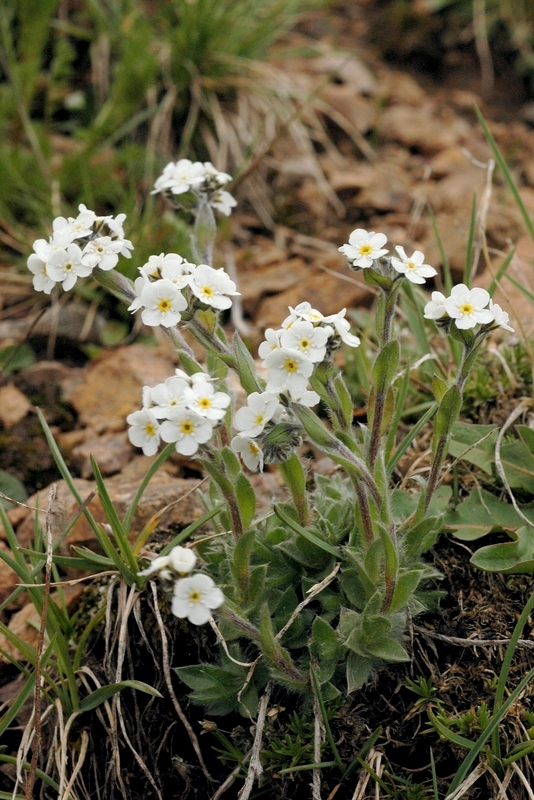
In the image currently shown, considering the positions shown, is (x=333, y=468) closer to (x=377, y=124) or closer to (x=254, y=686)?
(x=254, y=686)

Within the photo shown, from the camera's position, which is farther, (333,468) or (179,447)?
(333,468)

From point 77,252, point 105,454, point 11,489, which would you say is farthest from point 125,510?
point 77,252

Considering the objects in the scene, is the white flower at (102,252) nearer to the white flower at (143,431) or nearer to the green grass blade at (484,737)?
the white flower at (143,431)

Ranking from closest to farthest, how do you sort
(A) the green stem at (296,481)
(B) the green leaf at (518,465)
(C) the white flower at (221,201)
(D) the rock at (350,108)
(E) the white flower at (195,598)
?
(E) the white flower at (195,598) < (A) the green stem at (296,481) < (B) the green leaf at (518,465) < (C) the white flower at (221,201) < (D) the rock at (350,108)

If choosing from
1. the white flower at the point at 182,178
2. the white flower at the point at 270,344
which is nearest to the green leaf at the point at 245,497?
the white flower at the point at 270,344

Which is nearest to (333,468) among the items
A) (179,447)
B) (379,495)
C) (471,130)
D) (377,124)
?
(379,495)

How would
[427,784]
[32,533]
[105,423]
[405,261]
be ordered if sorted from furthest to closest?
[105,423], [32,533], [427,784], [405,261]

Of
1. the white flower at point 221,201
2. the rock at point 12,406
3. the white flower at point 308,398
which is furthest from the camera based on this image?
the rock at point 12,406
